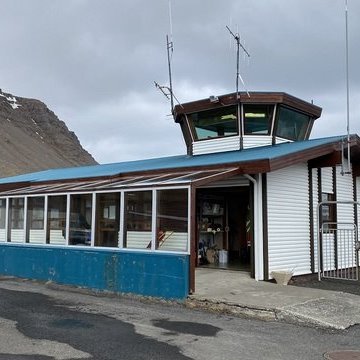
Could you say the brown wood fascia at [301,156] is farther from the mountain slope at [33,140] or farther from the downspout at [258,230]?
the mountain slope at [33,140]

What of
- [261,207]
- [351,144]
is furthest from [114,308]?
[351,144]

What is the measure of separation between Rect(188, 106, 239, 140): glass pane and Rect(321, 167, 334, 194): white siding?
9.96 ft

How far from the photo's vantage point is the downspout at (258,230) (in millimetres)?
12902

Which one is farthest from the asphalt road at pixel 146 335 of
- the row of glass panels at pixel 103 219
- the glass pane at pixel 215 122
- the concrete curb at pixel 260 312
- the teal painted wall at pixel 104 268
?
the glass pane at pixel 215 122

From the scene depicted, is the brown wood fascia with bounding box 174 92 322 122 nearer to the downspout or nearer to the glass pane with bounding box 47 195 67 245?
the downspout

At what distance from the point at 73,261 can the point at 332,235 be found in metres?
7.38

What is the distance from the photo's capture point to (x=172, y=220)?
38.4 ft

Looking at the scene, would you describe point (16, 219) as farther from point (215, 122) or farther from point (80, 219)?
point (215, 122)

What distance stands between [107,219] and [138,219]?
118 cm

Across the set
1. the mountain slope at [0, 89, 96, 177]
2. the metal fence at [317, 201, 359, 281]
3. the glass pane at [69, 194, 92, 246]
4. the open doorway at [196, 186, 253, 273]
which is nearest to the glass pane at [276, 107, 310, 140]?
the open doorway at [196, 186, 253, 273]

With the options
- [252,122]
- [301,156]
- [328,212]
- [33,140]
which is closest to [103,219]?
[301,156]

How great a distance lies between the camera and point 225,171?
1235 cm

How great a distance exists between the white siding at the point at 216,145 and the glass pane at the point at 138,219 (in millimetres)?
5436

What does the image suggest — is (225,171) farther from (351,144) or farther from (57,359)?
(57,359)
